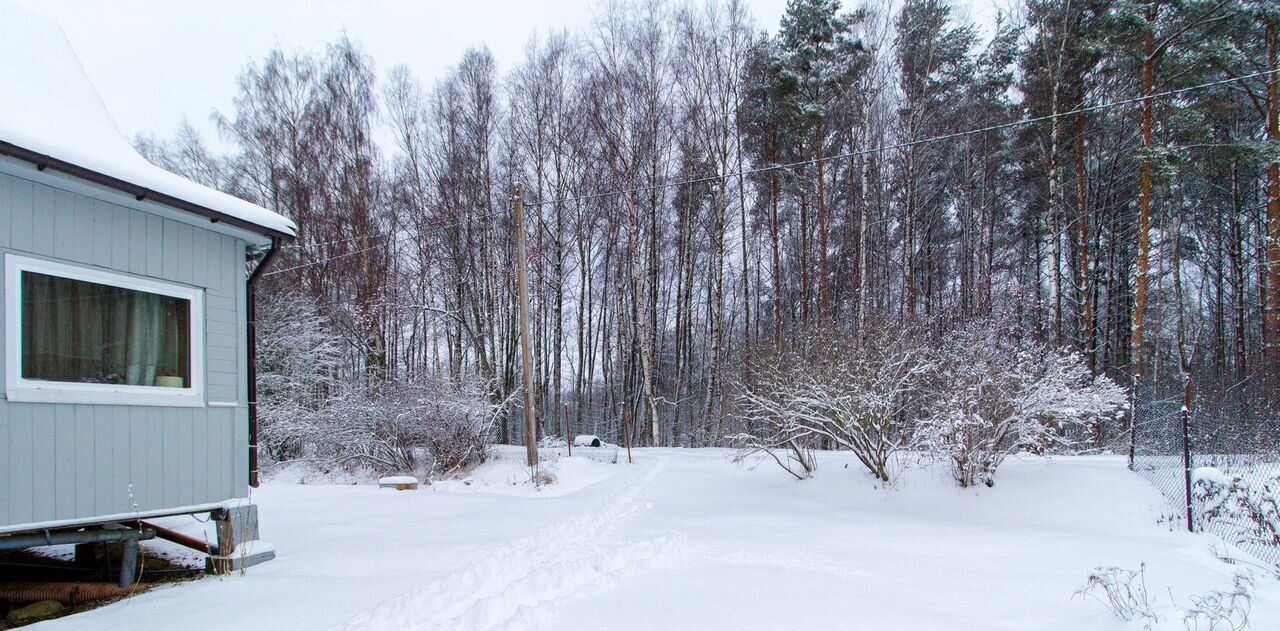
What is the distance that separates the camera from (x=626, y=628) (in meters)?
3.66

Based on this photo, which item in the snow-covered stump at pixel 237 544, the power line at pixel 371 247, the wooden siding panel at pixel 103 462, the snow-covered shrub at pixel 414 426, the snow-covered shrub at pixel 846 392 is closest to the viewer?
the wooden siding panel at pixel 103 462

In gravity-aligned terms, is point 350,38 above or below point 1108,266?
above

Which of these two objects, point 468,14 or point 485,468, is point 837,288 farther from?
point 468,14

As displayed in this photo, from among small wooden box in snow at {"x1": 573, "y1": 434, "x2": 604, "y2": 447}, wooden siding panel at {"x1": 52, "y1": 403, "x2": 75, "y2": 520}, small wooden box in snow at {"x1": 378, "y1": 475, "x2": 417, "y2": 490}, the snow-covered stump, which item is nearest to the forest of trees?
small wooden box in snow at {"x1": 573, "y1": 434, "x2": 604, "y2": 447}

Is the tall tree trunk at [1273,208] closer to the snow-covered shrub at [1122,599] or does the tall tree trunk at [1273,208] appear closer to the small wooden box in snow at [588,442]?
the snow-covered shrub at [1122,599]

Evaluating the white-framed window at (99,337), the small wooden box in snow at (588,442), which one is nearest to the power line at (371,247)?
the small wooden box in snow at (588,442)

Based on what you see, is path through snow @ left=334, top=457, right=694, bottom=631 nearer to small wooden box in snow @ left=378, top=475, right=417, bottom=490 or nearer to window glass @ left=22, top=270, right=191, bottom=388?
window glass @ left=22, top=270, right=191, bottom=388

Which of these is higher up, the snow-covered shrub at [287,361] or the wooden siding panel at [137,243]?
the wooden siding panel at [137,243]

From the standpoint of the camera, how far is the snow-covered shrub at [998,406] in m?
8.35

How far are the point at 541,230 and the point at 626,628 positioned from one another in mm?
19547

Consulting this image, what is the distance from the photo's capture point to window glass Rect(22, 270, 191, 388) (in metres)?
4.82

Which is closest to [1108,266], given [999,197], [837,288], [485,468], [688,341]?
[999,197]

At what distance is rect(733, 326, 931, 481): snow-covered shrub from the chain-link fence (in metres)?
2.97

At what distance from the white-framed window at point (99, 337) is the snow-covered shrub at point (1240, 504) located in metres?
9.56
